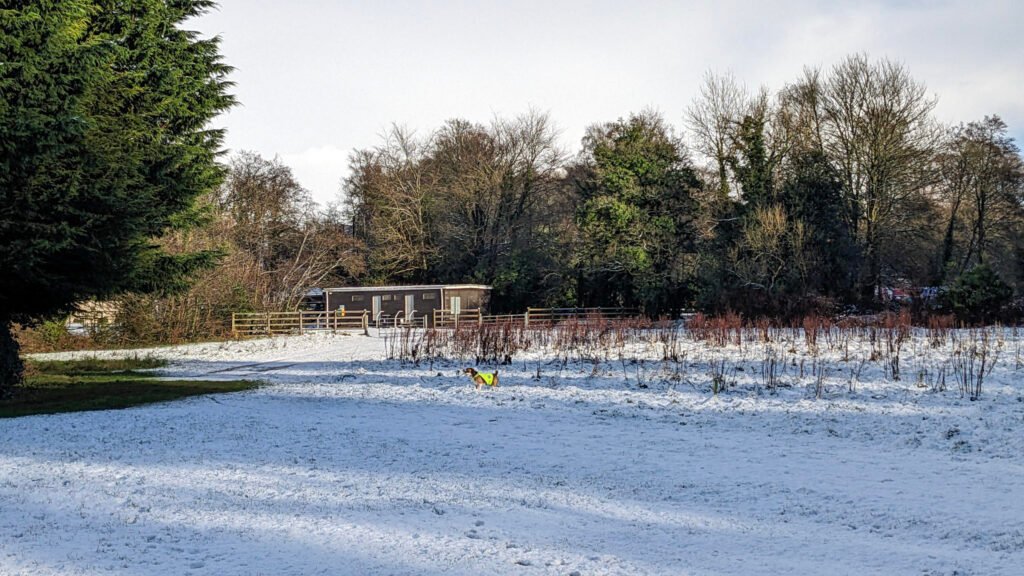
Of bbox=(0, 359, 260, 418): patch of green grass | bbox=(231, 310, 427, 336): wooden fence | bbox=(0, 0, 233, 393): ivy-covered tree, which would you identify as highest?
bbox=(0, 0, 233, 393): ivy-covered tree

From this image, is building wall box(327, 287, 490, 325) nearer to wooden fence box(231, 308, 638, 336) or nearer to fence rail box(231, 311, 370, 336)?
wooden fence box(231, 308, 638, 336)

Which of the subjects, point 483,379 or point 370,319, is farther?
point 370,319

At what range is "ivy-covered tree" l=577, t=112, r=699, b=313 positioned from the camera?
3562cm

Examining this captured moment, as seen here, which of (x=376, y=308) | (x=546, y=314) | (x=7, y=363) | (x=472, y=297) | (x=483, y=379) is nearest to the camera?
(x=483, y=379)

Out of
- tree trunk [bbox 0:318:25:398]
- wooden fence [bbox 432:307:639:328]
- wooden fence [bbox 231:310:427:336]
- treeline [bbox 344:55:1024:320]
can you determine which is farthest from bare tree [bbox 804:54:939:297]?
tree trunk [bbox 0:318:25:398]

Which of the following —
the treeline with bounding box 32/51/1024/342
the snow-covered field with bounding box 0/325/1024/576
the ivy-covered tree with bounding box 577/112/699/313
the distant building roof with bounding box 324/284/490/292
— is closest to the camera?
the snow-covered field with bounding box 0/325/1024/576

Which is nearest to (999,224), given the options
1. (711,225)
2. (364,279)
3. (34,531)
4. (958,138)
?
(958,138)

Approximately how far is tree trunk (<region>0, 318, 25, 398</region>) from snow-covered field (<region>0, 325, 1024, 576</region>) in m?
3.36

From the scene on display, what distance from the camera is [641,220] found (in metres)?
36.2

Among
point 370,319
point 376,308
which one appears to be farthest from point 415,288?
point 370,319

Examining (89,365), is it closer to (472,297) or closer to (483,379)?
(483,379)

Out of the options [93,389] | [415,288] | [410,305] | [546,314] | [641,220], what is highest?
[641,220]

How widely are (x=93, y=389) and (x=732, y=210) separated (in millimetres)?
27685

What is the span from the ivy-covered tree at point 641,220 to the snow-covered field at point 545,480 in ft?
75.0
